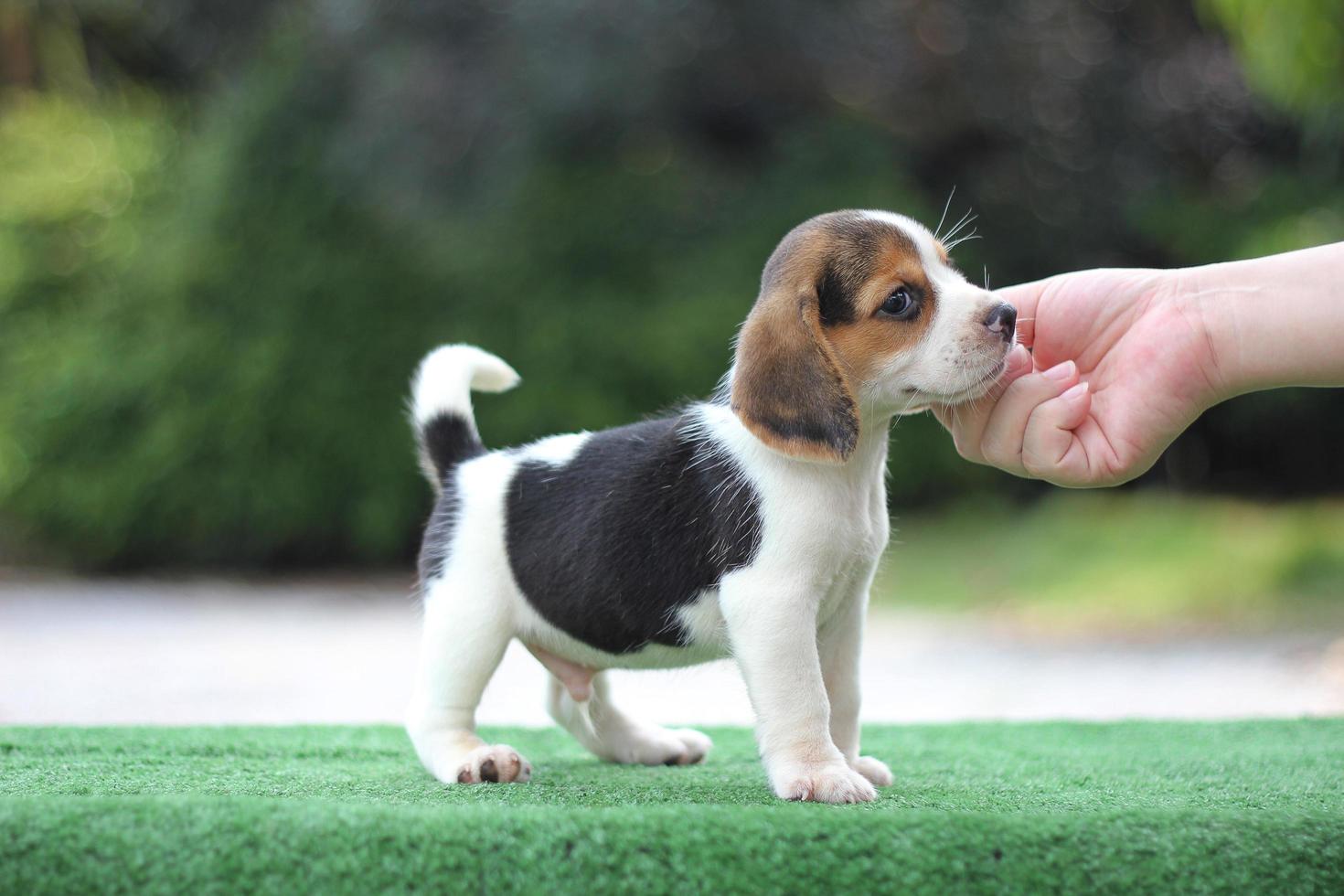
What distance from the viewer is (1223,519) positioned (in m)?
11.6

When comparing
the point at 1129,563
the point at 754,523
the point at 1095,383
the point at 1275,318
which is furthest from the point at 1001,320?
the point at 1129,563

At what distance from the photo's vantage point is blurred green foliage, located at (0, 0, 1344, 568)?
10.6 meters

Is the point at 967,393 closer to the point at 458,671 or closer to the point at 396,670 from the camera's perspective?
the point at 458,671

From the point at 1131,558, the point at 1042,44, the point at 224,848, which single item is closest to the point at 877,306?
the point at 224,848

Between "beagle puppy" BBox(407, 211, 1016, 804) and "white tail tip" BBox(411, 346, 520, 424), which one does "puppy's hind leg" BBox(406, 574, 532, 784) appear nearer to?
"beagle puppy" BBox(407, 211, 1016, 804)

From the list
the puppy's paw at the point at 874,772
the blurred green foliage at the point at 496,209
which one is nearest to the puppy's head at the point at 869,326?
the puppy's paw at the point at 874,772

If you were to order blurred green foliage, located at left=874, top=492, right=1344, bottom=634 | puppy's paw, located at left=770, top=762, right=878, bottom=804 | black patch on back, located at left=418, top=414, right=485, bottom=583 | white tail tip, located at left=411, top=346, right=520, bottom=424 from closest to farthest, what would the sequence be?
1. puppy's paw, located at left=770, top=762, right=878, bottom=804
2. black patch on back, located at left=418, top=414, right=485, bottom=583
3. white tail tip, located at left=411, top=346, right=520, bottom=424
4. blurred green foliage, located at left=874, top=492, right=1344, bottom=634

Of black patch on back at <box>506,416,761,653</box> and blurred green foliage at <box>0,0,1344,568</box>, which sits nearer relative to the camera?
black patch on back at <box>506,416,761,653</box>

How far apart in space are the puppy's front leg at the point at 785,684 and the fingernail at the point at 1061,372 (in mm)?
891

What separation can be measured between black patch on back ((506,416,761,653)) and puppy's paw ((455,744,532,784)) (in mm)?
341

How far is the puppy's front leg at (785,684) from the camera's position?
109 inches

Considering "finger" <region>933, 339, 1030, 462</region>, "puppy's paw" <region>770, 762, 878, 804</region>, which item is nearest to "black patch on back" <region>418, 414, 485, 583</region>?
"puppy's paw" <region>770, 762, 878, 804</region>

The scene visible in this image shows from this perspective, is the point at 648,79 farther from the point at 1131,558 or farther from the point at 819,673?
the point at 819,673

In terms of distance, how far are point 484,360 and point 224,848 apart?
161 cm
